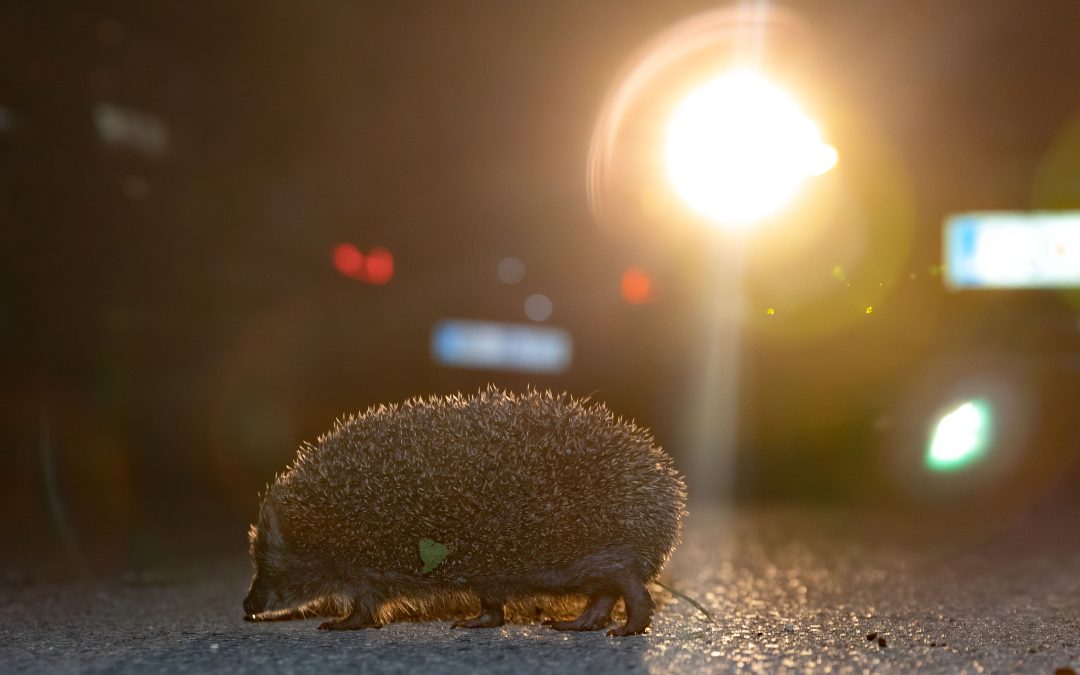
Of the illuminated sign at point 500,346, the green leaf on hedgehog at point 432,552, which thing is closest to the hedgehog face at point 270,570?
the green leaf on hedgehog at point 432,552

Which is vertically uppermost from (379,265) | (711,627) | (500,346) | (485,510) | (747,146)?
(747,146)

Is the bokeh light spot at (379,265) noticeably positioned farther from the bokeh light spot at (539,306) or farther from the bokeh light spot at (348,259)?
the bokeh light spot at (539,306)

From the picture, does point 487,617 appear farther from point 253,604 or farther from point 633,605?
point 253,604

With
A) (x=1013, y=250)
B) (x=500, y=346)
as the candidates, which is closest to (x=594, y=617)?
(x=1013, y=250)

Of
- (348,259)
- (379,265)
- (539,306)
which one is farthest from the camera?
(539,306)

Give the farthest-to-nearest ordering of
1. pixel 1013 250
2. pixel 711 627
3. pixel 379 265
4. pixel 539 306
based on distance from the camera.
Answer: pixel 539 306 < pixel 379 265 < pixel 1013 250 < pixel 711 627

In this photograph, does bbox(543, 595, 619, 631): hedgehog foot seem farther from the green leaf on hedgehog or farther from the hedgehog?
the green leaf on hedgehog
